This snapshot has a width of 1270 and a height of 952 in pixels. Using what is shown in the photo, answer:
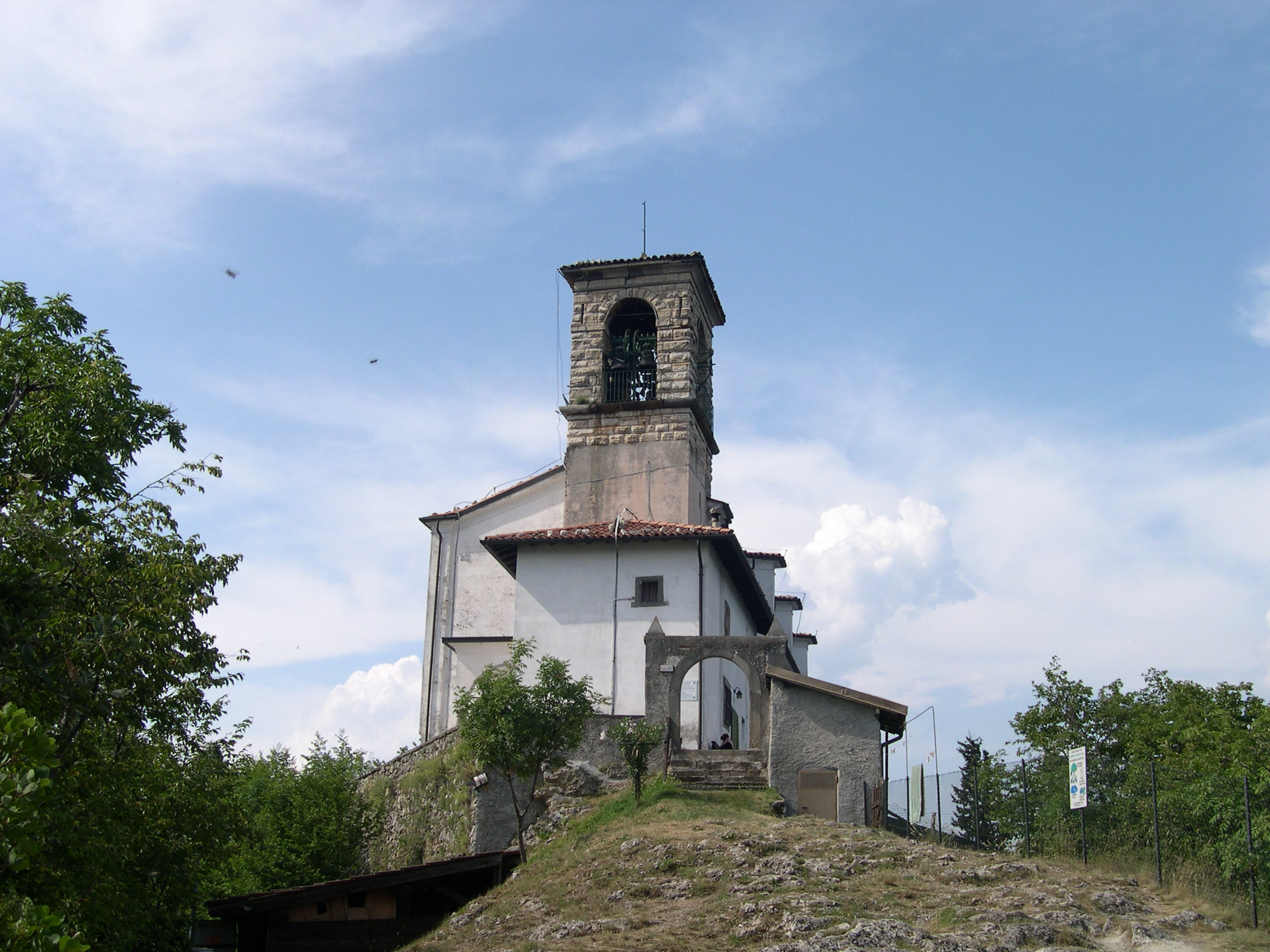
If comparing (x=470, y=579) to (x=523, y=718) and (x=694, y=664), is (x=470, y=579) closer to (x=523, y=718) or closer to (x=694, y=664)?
(x=694, y=664)

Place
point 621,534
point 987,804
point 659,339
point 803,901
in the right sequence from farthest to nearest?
point 987,804
point 659,339
point 621,534
point 803,901

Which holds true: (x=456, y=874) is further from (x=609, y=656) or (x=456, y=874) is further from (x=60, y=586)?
(x=60, y=586)

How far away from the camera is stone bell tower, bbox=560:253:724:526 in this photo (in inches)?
1289

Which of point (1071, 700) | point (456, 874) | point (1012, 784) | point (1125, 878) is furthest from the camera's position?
point (1071, 700)

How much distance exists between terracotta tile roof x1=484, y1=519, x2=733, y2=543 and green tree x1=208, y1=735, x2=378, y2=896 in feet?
22.4

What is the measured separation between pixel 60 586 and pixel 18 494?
46.6 inches

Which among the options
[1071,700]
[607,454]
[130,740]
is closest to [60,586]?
[130,740]

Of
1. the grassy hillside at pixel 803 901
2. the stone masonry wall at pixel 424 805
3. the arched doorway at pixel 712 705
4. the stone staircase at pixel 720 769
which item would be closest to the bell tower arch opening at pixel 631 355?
the arched doorway at pixel 712 705

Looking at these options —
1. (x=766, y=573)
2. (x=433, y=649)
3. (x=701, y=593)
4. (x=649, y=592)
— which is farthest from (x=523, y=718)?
(x=766, y=573)

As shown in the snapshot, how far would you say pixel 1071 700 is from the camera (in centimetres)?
4481

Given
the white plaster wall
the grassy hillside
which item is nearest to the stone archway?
the grassy hillside

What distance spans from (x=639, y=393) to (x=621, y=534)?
730cm

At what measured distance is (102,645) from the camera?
1306 cm

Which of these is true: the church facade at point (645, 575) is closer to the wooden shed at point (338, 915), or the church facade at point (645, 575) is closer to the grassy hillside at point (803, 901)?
the grassy hillside at point (803, 901)
